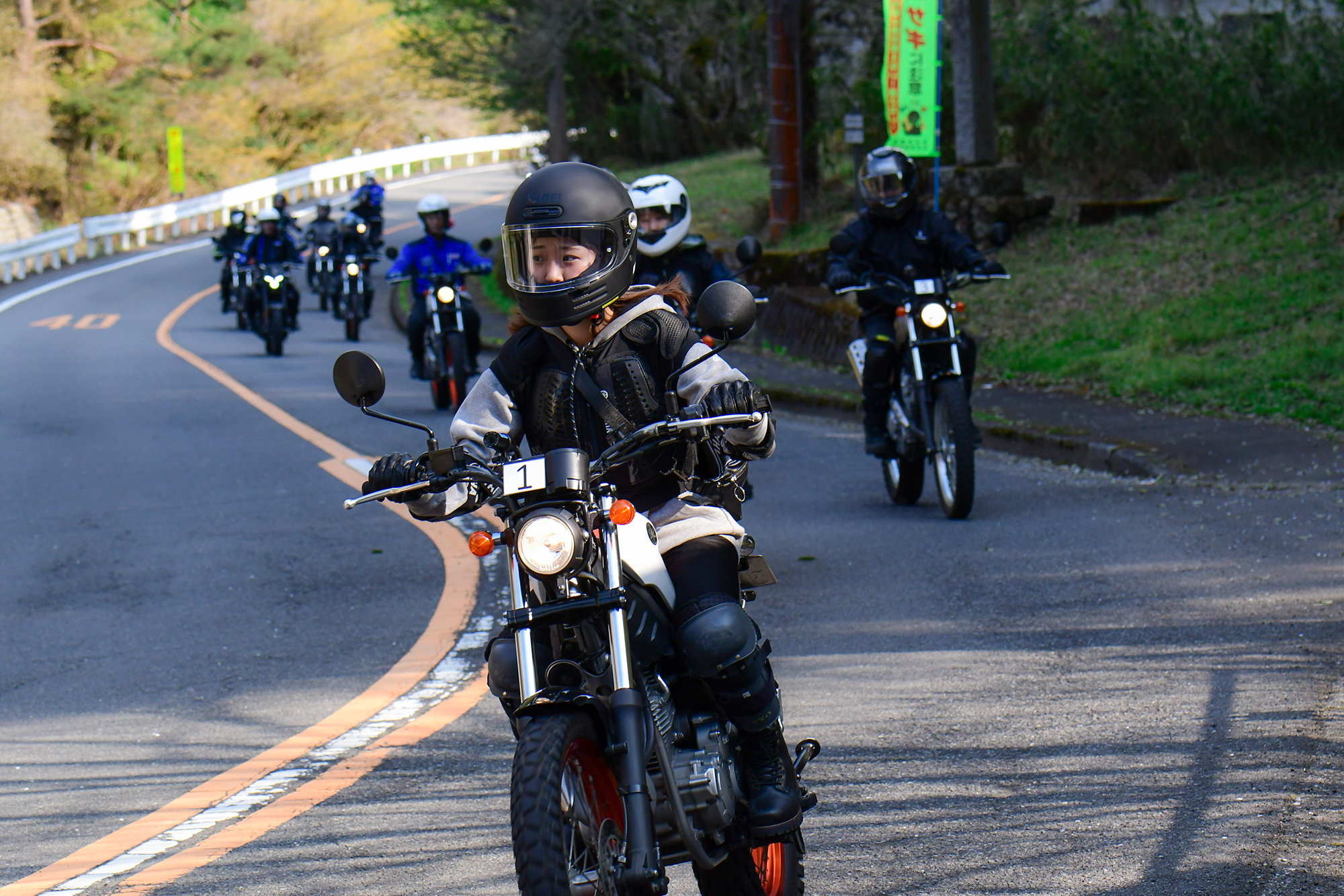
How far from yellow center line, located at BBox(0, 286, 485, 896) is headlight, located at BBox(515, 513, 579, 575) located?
195 cm

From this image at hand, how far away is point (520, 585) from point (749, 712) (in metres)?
0.63

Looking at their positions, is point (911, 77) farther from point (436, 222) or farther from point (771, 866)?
point (771, 866)

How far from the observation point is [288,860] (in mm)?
4410

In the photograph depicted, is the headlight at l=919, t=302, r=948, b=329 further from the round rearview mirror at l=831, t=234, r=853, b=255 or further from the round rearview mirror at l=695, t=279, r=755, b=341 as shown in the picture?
the round rearview mirror at l=695, t=279, r=755, b=341

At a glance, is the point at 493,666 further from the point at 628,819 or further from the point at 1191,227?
the point at 1191,227

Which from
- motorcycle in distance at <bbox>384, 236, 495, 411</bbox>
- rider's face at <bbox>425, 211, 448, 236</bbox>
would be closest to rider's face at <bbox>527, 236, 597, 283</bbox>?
motorcycle in distance at <bbox>384, 236, 495, 411</bbox>

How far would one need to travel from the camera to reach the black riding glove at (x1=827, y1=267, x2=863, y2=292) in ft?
31.4

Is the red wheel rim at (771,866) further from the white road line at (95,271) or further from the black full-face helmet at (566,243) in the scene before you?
the white road line at (95,271)

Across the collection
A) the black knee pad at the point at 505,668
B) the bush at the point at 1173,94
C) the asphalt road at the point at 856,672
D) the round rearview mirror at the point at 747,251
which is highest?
the bush at the point at 1173,94

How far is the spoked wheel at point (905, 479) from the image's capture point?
32.2ft

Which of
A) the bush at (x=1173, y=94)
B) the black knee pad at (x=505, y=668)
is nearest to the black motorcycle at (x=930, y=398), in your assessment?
the black knee pad at (x=505, y=668)

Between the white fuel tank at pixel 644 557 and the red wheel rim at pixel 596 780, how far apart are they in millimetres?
427

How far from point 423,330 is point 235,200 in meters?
35.6

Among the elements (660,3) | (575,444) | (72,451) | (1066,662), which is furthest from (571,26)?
(575,444)
